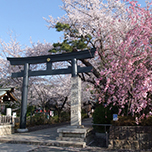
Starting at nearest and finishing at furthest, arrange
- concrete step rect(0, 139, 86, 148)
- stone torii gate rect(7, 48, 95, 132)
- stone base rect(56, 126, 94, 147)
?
concrete step rect(0, 139, 86, 148) < stone base rect(56, 126, 94, 147) < stone torii gate rect(7, 48, 95, 132)

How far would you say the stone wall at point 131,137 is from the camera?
7418mm

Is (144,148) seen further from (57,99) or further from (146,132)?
(57,99)

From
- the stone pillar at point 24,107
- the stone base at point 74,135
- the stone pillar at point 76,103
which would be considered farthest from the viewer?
the stone pillar at point 24,107

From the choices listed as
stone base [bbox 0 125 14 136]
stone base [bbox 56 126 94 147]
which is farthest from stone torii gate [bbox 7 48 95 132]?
stone base [bbox 56 126 94 147]

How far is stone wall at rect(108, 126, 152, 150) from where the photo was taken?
7418 mm

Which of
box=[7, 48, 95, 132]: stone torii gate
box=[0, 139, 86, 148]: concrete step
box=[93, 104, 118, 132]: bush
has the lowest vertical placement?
box=[0, 139, 86, 148]: concrete step

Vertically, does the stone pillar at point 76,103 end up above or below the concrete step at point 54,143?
above

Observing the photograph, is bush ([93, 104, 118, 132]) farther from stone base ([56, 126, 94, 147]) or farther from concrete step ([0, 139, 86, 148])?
concrete step ([0, 139, 86, 148])

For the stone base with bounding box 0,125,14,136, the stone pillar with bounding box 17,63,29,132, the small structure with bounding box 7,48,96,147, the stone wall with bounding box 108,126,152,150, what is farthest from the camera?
the stone pillar with bounding box 17,63,29,132

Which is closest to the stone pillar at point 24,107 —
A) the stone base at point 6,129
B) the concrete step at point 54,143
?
the stone base at point 6,129

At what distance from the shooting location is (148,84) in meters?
6.14

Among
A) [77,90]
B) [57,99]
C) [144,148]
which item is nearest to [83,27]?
[77,90]

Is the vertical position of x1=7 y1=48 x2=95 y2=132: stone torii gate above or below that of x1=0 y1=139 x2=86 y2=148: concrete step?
above

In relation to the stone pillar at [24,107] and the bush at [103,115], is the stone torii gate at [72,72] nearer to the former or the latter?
the stone pillar at [24,107]
